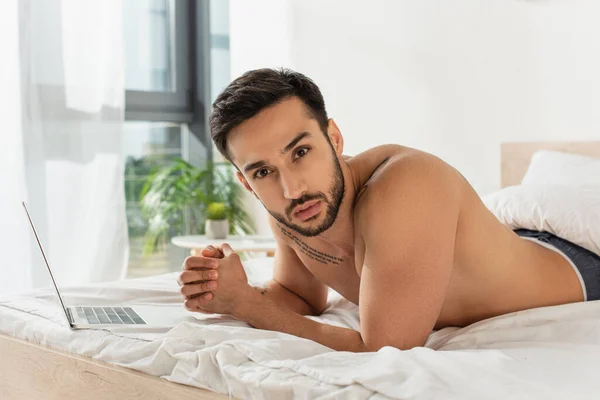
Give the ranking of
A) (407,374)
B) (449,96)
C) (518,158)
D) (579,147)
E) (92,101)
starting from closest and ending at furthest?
1. (407,374)
2. (579,147)
3. (518,158)
4. (449,96)
5. (92,101)

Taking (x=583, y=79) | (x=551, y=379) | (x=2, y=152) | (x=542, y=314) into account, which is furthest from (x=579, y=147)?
(x=2, y=152)

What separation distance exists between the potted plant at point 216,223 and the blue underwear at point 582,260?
198cm

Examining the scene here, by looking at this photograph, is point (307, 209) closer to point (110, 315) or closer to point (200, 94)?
point (110, 315)

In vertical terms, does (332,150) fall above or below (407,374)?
above

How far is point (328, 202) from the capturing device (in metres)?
1.59

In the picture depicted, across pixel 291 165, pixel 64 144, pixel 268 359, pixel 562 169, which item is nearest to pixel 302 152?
pixel 291 165

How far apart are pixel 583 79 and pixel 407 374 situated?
206 centimetres

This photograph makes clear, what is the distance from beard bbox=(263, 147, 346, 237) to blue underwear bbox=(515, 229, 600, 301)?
55 centimetres

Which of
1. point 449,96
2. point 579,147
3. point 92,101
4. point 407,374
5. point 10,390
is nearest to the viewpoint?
point 407,374

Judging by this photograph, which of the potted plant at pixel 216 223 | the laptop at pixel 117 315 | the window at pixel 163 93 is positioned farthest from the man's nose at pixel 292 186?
the window at pixel 163 93

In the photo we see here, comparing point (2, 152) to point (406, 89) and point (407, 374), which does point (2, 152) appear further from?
point (407, 374)

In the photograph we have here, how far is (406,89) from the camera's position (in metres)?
3.53

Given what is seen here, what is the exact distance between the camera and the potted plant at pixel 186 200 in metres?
4.18

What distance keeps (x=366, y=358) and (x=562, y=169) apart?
154cm
